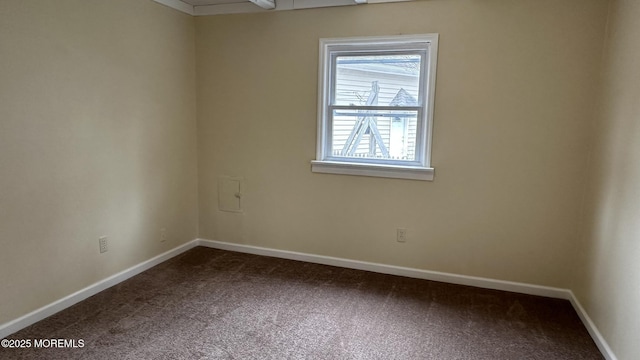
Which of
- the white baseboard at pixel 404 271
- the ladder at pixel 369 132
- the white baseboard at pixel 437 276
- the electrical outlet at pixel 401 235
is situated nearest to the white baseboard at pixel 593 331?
the white baseboard at pixel 437 276

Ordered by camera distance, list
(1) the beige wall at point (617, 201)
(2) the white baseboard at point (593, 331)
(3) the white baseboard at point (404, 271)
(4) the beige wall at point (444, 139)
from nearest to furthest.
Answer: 1. (1) the beige wall at point (617, 201)
2. (2) the white baseboard at point (593, 331)
3. (4) the beige wall at point (444, 139)
4. (3) the white baseboard at point (404, 271)

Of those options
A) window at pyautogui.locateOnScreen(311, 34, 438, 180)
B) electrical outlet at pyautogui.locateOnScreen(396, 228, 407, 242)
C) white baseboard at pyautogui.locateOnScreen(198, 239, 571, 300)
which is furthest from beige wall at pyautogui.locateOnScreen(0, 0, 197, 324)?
electrical outlet at pyautogui.locateOnScreen(396, 228, 407, 242)

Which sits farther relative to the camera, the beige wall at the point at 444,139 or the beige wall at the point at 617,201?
the beige wall at the point at 444,139

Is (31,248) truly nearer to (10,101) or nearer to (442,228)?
(10,101)

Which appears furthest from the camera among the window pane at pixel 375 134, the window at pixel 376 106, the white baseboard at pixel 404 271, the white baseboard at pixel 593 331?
the window pane at pixel 375 134

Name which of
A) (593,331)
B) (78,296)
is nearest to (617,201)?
(593,331)

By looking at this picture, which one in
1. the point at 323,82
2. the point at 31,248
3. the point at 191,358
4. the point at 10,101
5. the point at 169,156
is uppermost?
the point at 323,82

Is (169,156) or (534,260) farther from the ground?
(169,156)

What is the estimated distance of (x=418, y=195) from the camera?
3336 millimetres

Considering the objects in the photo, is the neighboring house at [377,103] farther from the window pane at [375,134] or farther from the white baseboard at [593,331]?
the white baseboard at [593,331]

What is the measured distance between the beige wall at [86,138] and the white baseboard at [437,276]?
0.76m

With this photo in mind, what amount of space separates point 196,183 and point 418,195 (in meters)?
2.23

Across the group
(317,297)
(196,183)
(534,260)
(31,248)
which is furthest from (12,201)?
(534,260)

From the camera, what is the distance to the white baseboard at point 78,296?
2402mm
